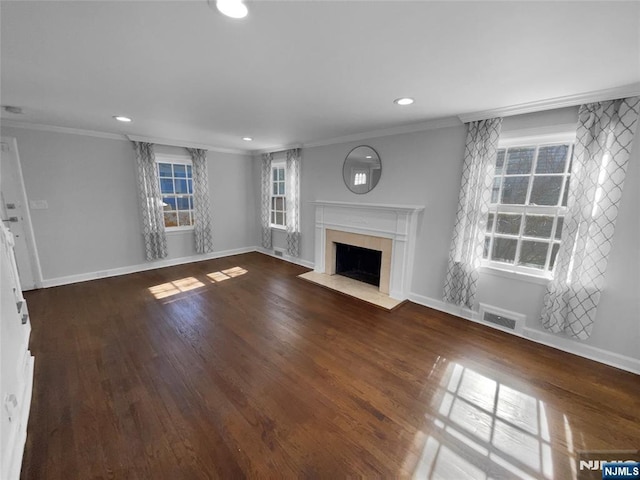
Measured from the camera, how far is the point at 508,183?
104 inches

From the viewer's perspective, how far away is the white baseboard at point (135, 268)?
147 inches

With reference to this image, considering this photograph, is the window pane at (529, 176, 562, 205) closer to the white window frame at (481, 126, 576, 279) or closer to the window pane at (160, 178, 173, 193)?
the white window frame at (481, 126, 576, 279)

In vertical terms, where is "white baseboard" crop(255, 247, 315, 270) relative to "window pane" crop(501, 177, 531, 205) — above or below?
below

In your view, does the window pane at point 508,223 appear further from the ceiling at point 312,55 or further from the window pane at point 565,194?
the ceiling at point 312,55

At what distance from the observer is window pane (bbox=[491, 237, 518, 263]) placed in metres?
2.69

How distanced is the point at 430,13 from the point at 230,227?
16.8ft

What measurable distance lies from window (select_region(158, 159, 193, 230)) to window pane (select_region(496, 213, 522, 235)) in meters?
5.03

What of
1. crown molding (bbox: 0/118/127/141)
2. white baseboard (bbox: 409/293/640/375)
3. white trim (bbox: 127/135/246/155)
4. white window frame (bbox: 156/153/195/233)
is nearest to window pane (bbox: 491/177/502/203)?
white baseboard (bbox: 409/293/640/375)

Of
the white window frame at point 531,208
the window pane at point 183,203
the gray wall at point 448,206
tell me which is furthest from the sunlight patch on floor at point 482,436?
the window pane at point 183,203

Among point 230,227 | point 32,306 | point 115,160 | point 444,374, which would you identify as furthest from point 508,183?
point 32,306

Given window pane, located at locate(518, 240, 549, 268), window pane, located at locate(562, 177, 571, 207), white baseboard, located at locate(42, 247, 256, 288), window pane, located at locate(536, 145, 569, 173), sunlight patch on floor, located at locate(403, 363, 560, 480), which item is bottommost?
sunlight patch on floor, located at locate(403, 363, 560, 480)

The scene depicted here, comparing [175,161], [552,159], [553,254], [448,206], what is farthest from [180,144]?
[553,254]

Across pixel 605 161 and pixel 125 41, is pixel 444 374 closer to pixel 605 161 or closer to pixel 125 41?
pixel 605 161

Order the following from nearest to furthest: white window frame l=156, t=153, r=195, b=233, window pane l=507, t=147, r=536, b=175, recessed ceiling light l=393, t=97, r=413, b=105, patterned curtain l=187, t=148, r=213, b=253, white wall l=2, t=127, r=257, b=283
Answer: recessed ceiling light l=393, t=97, r=413, b=105 < window pane l=507, t=147, r=536, b=175 < white wall l=2, t=127, r=257, b=283 < white window frame l=156, t=153, r=195, b=233 < patterned curtain l=187, t=148, r=213, b=253
